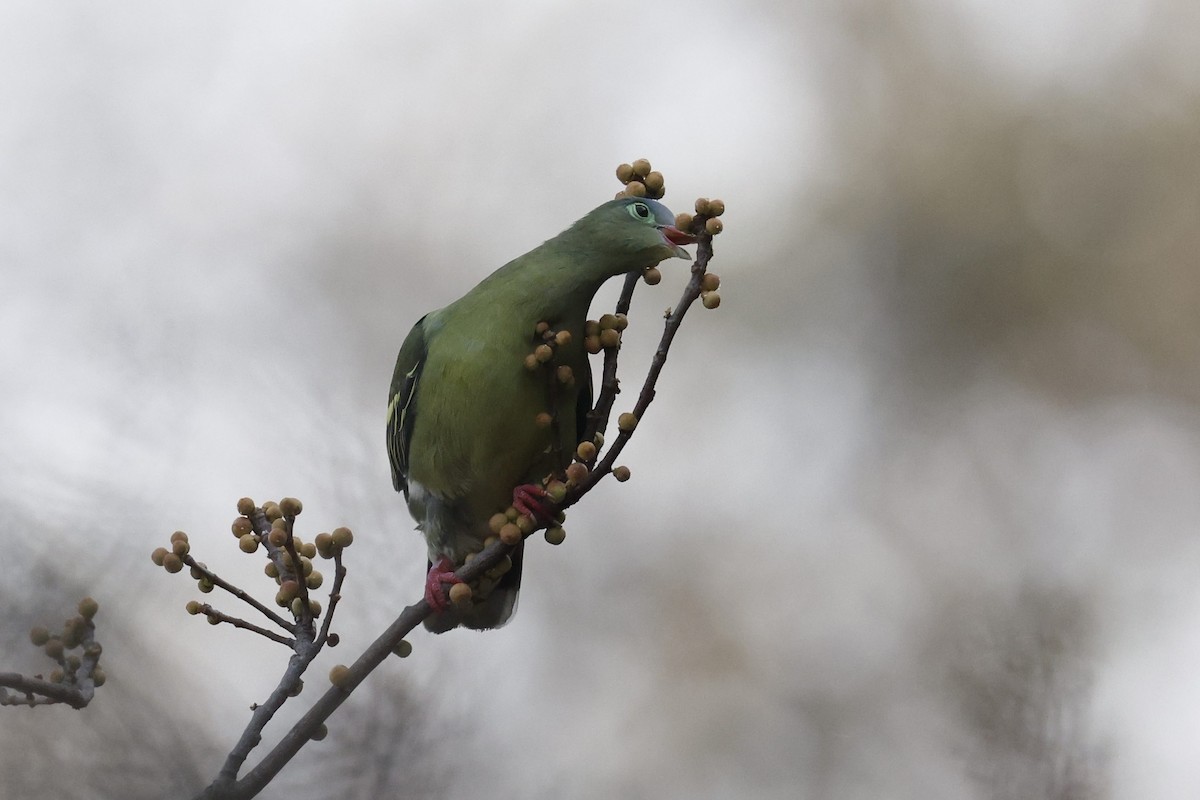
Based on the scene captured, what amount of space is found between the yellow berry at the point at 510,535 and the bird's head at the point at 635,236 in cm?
110

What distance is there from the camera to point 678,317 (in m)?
2.69

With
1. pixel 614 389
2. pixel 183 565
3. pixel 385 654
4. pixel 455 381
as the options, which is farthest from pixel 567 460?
pixel 385 654

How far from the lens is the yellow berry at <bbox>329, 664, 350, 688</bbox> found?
210cm

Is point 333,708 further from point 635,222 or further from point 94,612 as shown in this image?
point 635,222

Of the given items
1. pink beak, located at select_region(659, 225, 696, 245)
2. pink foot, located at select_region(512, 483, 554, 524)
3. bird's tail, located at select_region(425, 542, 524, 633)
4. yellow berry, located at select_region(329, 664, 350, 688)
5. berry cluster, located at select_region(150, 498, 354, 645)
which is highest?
pink beak, located at select_region(659, 225, 696, 245)

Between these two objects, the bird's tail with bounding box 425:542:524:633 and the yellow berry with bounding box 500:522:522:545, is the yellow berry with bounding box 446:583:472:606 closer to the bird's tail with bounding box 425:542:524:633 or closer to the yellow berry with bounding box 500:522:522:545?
the yellow berry with bounding box 500:522:522:545

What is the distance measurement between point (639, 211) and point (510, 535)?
1369 mm

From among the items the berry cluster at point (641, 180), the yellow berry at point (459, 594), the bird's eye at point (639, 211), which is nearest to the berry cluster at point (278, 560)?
the yellow berry at point (459, 594)

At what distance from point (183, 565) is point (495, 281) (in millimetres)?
1610

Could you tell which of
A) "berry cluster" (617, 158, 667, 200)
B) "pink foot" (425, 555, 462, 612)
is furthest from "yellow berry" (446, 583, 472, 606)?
"berry cluster" (617, 158, 667, 200)

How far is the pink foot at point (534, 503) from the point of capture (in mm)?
3221

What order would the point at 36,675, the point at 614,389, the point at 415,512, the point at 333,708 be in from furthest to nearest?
the point at 415,512
the point at 614,389
the point at 333,708
the point at 36,675

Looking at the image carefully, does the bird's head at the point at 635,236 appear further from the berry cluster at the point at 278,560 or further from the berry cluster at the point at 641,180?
the berry cluster at the point at 278,560

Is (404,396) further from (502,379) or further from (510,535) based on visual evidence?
(510,535)
